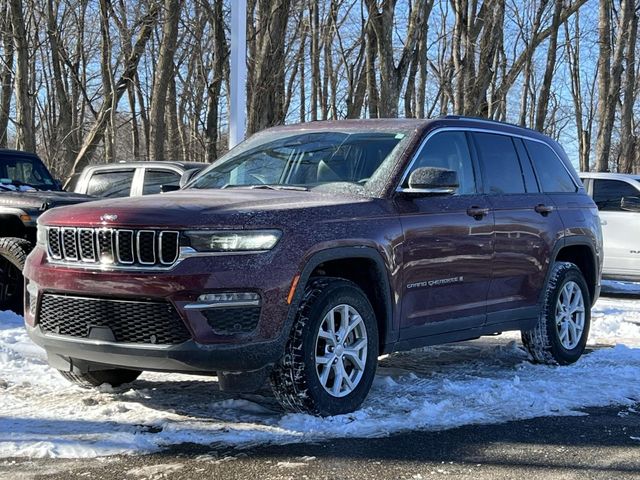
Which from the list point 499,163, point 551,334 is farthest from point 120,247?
point 551,334

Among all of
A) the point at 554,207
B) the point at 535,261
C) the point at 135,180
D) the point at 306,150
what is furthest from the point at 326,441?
the point at 135,180

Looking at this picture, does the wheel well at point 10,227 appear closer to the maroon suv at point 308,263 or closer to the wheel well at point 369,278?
the maroon suv at point 308,263

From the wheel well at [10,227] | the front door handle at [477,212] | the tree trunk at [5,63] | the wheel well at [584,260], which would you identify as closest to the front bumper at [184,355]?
the front door handle at [477,212]

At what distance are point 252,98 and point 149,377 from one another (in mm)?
13538

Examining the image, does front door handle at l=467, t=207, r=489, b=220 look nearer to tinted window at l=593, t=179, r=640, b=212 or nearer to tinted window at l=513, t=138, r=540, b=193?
tinted window at l=513, t=138, r=540, b=193

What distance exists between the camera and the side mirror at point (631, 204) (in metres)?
13.3

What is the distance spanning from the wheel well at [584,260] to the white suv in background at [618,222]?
584 cm

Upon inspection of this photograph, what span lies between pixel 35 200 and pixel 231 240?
5190 millimetres

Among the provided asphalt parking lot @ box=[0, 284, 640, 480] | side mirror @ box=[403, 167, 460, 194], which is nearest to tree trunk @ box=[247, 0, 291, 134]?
asphalt parking lot @ box=[0, 284, 640, 480]

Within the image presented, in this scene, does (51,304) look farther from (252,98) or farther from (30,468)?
(252,98)

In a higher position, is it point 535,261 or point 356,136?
point 356,136

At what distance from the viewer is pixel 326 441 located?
15.6ft

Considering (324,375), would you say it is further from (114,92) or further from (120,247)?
(114,92)

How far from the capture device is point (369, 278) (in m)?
5.56
